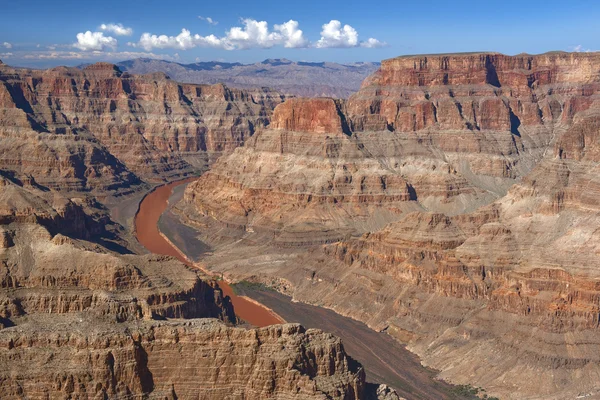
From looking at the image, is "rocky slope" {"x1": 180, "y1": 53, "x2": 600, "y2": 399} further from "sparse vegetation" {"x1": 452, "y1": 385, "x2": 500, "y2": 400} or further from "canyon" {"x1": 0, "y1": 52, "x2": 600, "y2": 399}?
"sparse vegetation" {"x1": 452, "y1": 385, "x2": 500, "y2": 400}

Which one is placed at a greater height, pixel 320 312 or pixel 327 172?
pixel 327 172

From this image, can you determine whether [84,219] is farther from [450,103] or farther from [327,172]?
[450,103]

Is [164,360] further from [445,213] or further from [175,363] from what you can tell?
[445,213]

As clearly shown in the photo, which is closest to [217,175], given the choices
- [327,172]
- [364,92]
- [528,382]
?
[327,172]

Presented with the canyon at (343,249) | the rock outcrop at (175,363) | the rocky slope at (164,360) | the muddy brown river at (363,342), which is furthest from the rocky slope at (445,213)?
the rock outcrop at (175,363)

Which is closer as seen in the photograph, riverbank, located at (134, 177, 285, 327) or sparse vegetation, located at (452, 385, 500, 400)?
sparse vegetation, located at (452, 385, 500, 400)

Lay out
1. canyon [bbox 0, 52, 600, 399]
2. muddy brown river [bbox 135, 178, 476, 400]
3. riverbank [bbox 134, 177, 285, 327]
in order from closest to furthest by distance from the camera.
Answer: canyon [bbox 0, 52, 600, 399]
muddy brown river [bbox 135, 178, 476, 400]
riverbank [bbox 134, 177, 285, 327]

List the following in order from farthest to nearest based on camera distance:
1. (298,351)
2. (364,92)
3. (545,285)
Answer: (364,92), (545,285), (298,351)

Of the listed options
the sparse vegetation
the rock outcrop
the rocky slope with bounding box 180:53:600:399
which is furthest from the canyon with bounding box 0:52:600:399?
the sparse vegetation

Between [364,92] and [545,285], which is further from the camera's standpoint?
[364,92]
